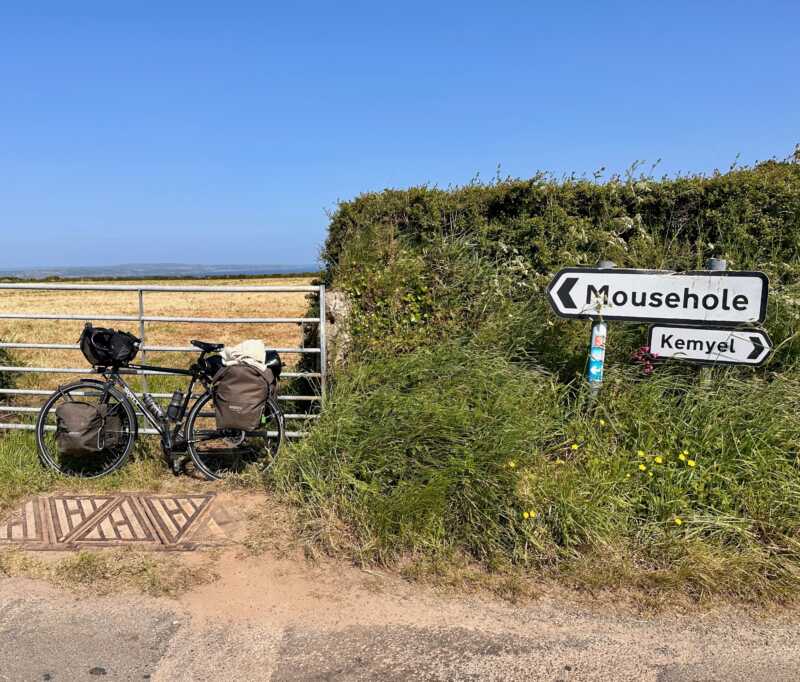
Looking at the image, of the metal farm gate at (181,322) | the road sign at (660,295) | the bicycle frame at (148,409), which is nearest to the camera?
the road sign at (660,295)

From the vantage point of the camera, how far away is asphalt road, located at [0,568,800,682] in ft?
9.06

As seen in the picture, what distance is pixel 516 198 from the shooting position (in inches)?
229

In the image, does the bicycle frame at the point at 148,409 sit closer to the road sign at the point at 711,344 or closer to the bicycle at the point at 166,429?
the bicycle at the point at 166,429

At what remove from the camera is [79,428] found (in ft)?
15.5

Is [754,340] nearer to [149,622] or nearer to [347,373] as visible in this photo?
[347,373]

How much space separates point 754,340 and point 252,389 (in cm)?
380

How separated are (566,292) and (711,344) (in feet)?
3.69

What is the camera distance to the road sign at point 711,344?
4371 millimetres

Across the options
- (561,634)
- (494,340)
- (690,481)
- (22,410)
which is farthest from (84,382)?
(690,481)

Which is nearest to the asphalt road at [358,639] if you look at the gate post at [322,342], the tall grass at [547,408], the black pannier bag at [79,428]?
the tall grass at [547,408]

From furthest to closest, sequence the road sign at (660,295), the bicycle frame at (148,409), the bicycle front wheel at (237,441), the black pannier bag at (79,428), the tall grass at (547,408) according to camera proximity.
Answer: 1. the bicycle frame at (148,409)
2. the bicycle front wheel at (237,441)
3. the black pannier bag at (79,428)
4. the road sign at (660,295)
5. the tall grass at (547,408)

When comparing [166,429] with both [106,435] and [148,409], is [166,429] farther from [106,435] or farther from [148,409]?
[106,435]

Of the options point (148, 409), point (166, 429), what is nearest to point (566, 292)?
point (166, 429)

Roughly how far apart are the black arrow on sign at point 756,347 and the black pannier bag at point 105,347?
4.89 metres
